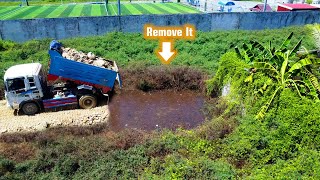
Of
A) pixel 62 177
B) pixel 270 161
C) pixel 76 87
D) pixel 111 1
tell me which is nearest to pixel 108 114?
pixel 76 87

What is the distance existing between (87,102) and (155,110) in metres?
3.39

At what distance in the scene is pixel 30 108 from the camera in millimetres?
12625

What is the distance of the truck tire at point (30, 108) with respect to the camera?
492 inches

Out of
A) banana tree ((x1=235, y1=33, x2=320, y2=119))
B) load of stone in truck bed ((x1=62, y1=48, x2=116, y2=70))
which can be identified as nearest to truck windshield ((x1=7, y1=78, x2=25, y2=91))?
load of stone in truck bed ((x1=62, y1=48, x2=116, y2=70))

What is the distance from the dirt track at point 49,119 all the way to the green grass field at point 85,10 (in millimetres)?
17295

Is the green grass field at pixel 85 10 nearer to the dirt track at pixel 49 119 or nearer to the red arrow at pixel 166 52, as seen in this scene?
the red arrow at pixel 166 52

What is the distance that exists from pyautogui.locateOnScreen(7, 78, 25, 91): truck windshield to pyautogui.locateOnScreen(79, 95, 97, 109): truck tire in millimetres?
2657

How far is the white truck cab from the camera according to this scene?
11844 millimetres

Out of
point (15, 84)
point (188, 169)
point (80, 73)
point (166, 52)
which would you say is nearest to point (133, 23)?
point (166, 52)

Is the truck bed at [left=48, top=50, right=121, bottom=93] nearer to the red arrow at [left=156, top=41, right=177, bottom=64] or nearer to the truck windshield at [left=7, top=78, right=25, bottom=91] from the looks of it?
the truck windshield at [left=7, top=78, right=25, bottom=91]

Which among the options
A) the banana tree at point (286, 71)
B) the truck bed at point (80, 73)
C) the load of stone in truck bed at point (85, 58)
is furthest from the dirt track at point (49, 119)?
the banana tree at point (286, 71)

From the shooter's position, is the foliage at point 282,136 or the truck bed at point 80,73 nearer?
the foliage at point 282,136

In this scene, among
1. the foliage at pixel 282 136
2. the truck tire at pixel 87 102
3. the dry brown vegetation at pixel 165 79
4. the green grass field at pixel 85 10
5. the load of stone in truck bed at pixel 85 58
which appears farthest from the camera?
the green grass field at pixel 85 10

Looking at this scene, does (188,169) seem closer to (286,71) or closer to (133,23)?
(286,71)
